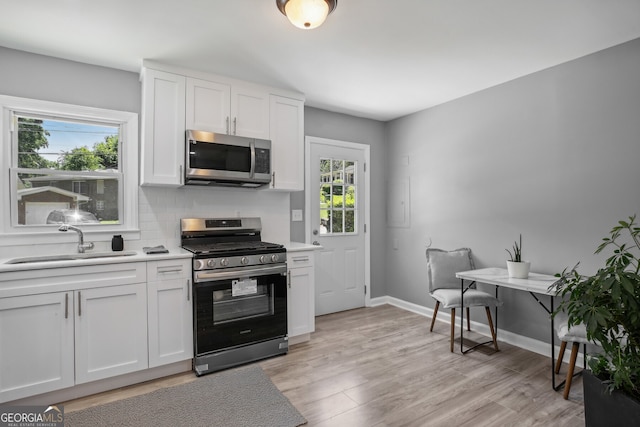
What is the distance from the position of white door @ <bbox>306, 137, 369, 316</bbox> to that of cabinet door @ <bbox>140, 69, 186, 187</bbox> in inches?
61.6

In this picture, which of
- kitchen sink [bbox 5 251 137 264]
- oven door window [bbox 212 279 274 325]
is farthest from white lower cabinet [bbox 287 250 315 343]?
kitchen sink [bbox 5 251 137 264]

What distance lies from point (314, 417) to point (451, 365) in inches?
52.7

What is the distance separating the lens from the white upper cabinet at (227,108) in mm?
2994

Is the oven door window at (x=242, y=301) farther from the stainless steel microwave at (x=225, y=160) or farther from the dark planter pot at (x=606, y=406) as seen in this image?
the dark planter pot at (x=606, y=406)

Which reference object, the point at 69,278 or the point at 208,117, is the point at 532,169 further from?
the point at 69,278

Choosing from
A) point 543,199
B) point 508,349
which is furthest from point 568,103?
point 508,349

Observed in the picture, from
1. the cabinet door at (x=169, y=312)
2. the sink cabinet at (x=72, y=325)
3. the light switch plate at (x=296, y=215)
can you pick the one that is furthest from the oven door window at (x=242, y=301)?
the light switch plate at (x=296, y=215)

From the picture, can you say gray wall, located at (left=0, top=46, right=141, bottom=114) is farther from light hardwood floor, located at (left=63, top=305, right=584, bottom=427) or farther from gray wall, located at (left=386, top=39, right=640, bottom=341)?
gray wall, located at (left=386, top=39, right=640, bottom=341)

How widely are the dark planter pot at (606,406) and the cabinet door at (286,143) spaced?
2.72m

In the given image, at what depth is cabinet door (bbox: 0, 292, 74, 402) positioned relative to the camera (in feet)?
6.90

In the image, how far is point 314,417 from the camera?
81.9 inches

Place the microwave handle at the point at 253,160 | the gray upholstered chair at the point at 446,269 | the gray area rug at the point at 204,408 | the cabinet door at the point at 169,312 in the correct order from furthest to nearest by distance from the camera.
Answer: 1. the gray upholstered chair at the point at 446,269
2. the microwave handle at the point at 253,160
3. the cabinet door at the point at 169,312
4. the gray area rug at the point at 204,408

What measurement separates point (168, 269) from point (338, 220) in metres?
2.25

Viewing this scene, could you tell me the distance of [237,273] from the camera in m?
2.77
